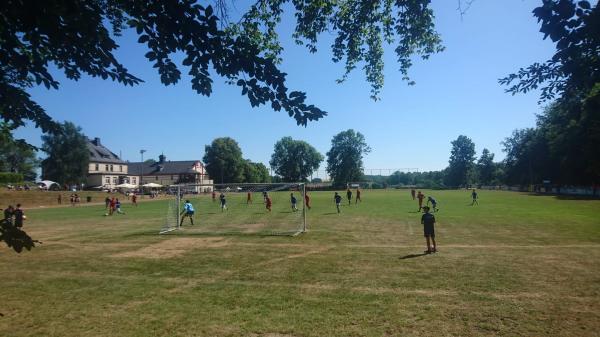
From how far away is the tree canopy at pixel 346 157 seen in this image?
112500 millimetres

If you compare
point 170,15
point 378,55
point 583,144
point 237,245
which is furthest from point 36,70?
point 583,144

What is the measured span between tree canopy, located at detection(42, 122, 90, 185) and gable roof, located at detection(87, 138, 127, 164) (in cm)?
890

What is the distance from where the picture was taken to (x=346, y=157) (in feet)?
372

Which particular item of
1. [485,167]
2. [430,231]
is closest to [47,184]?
[430,231]

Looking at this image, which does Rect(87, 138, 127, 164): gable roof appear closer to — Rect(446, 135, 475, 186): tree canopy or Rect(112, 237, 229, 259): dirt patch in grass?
Rect(112, 237, 229, 259): dirt patch in grass

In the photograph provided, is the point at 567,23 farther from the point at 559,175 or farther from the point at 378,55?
the point at 559,175

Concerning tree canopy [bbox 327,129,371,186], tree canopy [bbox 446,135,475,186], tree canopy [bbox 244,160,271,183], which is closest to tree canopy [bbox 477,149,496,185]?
tree canopy [bbox 446,135,475,186]

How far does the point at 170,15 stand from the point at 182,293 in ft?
24.3

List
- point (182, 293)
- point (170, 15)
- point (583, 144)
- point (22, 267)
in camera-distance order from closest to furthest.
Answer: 1. point (170, 15)
2. point (182, 293)
3. point (22, 267)
4. point (583, 144)

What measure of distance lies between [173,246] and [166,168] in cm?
9847

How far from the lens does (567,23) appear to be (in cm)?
391

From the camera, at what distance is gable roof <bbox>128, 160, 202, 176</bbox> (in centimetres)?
10719

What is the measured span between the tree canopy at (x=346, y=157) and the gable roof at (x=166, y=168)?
41054mm

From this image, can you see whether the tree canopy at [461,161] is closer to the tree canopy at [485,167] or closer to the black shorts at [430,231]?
the tree canopy at [485,167]
